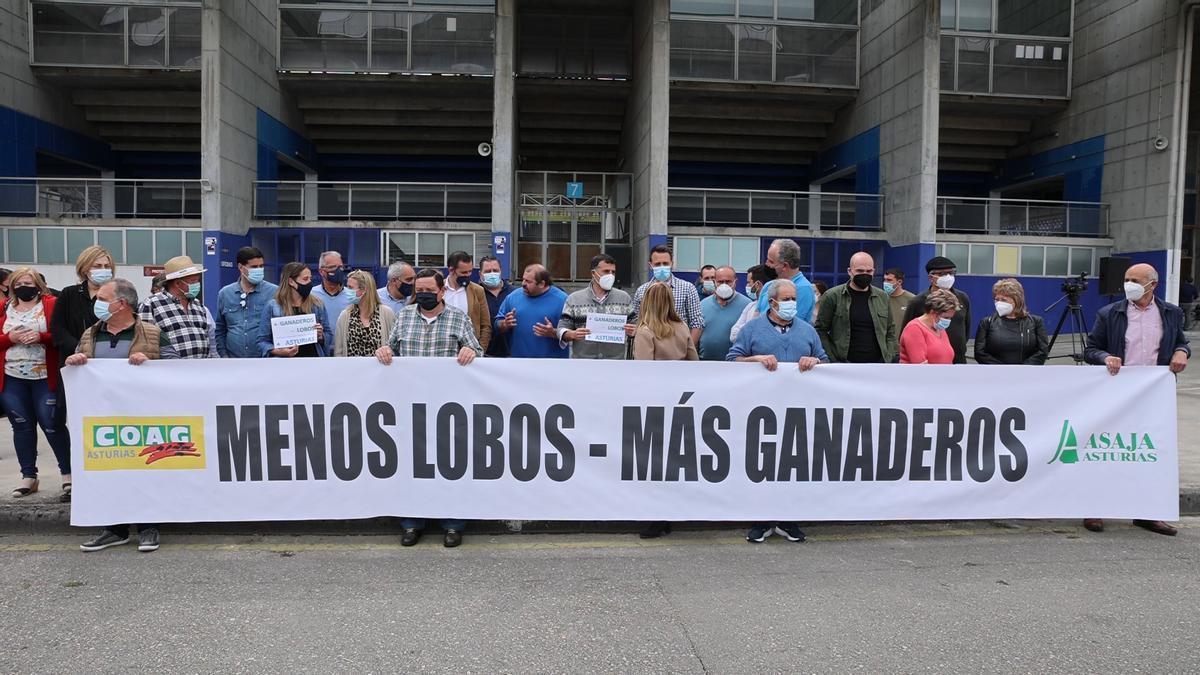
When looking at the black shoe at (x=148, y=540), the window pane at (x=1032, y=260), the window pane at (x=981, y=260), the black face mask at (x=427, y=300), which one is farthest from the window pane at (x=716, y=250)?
the black shoe at (x=148, y=540)

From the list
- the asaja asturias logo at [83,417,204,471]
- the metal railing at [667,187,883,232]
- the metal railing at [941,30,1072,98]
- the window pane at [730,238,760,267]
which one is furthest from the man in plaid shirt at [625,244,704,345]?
the metal railing at [941,30,1072,98]

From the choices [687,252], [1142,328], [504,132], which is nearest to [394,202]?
[504,132]

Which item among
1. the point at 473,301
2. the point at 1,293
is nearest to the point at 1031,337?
the point at 473,301

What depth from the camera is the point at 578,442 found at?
5.25 meters

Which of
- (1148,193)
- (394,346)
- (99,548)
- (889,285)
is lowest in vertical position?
(99,548)

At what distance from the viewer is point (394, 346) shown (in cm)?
548

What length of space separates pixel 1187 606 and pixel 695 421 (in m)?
2.79

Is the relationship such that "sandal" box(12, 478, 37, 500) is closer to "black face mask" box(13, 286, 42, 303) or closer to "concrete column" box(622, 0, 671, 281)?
"black face mask" box(13, 286, 42, 303)

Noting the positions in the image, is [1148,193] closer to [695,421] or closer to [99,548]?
[695,421]

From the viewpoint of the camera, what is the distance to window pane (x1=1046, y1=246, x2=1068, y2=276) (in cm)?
2488

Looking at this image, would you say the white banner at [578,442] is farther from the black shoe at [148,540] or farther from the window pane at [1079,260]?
the window pane at [1079,260]

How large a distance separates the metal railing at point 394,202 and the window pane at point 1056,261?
57.0 feet

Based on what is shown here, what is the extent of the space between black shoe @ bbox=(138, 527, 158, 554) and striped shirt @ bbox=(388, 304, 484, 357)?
1.87m

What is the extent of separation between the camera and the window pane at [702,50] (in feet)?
81.8
